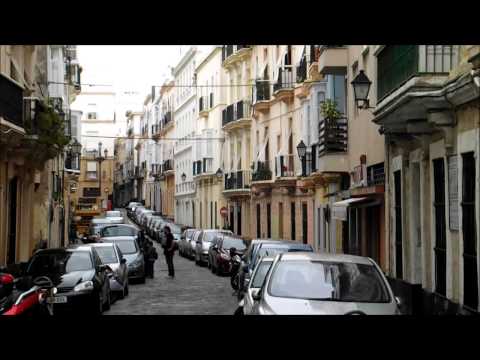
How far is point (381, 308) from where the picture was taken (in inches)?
381

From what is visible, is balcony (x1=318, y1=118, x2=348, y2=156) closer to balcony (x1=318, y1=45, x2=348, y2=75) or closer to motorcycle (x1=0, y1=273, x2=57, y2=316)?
balcony (x1=318, y1=45, x2=348, y2=75)

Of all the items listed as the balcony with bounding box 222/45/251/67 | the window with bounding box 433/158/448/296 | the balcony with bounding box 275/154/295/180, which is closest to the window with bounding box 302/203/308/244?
the balcony with bounding box 275/154/295/180

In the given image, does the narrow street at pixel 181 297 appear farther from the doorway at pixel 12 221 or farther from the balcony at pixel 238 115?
the balcony at pixel 238 115

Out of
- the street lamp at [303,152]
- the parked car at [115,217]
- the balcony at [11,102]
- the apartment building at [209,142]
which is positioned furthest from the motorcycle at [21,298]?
the apartment building at [209,142]

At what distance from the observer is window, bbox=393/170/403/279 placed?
18484 millimetres

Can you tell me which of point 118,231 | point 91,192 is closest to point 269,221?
point 118,231

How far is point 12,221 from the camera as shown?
22.1 metres

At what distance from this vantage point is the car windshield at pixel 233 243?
27.2 metres

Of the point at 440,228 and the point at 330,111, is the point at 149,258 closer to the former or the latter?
the point at 330,111

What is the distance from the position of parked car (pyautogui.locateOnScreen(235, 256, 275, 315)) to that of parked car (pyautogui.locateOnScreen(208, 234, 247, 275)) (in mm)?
11650

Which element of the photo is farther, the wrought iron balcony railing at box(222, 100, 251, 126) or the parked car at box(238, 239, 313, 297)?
the wrought iron balcony railing at box(222, 100, 251, 126)
